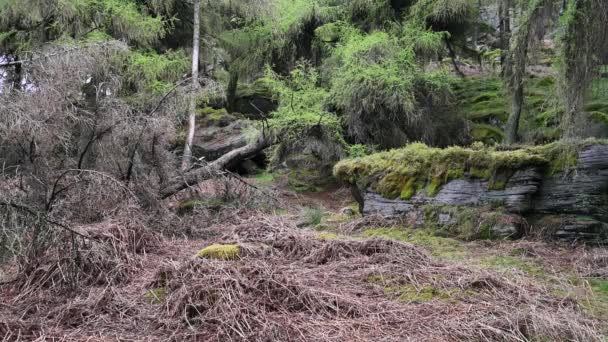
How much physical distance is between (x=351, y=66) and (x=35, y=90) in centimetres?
813

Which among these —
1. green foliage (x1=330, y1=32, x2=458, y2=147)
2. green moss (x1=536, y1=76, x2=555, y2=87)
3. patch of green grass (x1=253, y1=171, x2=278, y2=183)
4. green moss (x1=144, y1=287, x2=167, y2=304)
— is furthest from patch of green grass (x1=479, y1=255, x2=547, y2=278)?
green moss (x1=536, y1=76, x2=555, y2=87)

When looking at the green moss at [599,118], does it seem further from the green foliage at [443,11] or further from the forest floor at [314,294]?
the forest floor at [314,294]

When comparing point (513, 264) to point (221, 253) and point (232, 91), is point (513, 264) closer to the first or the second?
point (221, 253)

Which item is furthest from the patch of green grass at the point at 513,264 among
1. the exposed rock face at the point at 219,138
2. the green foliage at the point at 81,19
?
the green foliage at the point at 81,19

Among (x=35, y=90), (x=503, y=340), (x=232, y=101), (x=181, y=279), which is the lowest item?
(x=232, y=101)

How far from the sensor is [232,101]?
18.8 metres

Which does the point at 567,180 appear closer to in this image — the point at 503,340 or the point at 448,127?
A: the point at 503,340

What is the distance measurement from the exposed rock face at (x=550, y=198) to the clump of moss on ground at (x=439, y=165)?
0.11 meters

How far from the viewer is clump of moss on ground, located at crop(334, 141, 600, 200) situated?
7.44 metres

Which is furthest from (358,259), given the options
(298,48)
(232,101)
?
(232,101)

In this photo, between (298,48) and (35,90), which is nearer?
(35,90)

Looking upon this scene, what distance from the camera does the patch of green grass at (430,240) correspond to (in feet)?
21.7

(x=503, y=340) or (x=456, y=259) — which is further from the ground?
(x=503, y=340)

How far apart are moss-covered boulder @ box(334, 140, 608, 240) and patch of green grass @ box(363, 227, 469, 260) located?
467 millimetres
